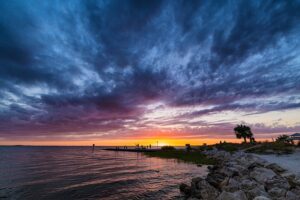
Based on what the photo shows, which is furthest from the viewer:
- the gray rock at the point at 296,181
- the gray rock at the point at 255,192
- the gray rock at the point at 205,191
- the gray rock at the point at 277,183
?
the gray rock at the point at 205,191

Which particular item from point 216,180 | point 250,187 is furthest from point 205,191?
point 250,187

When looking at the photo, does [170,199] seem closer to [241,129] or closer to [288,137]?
[288,137]

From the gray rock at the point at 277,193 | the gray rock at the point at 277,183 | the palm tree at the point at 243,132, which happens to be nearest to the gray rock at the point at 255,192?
the gray rock at the point at 277,193

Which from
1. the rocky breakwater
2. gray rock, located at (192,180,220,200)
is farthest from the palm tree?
gray rock, located at (192,180,220,200)

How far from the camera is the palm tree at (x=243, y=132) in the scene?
214 ft

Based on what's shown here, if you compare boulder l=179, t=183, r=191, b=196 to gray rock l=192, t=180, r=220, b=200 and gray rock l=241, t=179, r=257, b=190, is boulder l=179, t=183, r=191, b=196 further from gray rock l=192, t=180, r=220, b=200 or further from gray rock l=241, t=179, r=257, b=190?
gray rock l=241, t=179, r=257, b=190

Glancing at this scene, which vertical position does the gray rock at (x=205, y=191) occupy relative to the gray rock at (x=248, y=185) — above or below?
below

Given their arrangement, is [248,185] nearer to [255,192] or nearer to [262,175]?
[255,192]

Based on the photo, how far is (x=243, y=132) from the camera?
65.9 m

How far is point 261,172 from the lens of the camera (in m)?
12.6

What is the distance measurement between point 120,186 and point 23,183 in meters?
11.2

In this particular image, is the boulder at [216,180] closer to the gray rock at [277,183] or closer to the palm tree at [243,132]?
the gray rock at [277,183]

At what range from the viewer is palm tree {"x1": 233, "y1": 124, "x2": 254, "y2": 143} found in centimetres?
6531

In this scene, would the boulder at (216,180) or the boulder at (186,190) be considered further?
the boulder at (186,190)
